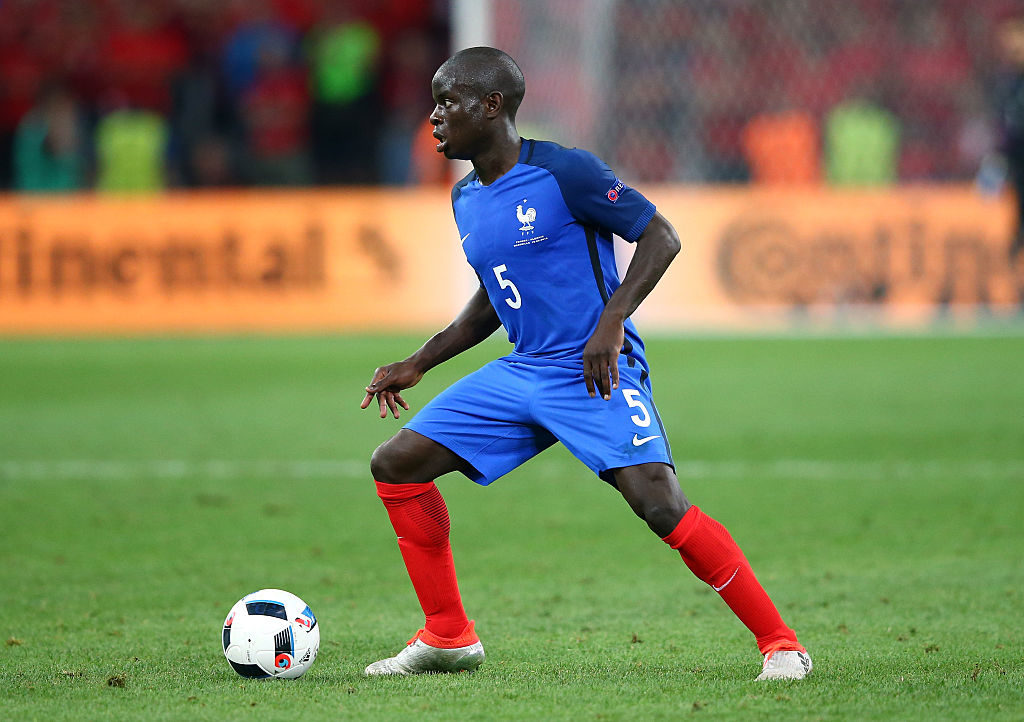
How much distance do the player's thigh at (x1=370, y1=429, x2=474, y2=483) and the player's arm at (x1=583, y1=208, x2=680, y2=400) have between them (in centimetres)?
49

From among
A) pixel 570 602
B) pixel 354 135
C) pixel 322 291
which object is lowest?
pixel 570 602

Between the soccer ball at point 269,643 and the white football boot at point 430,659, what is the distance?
20 centimetres

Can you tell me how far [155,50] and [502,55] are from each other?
15.9m

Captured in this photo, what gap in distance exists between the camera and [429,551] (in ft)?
14.6

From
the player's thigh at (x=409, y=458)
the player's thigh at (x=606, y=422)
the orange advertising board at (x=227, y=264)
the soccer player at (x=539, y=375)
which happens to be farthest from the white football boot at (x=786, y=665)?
the orange advertising board at (x=227, y=264)

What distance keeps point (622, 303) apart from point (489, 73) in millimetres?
746

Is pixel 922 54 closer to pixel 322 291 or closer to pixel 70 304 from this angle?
pixel 322 291

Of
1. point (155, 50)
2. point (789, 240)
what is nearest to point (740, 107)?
point (789, 240)

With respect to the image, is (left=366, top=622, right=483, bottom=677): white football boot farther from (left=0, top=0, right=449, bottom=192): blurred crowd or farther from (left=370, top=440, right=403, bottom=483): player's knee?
(left=0, top=0, right=449, bottom=192): blurred crowd

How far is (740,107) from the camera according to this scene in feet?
63.6

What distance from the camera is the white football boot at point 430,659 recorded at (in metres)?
4.36

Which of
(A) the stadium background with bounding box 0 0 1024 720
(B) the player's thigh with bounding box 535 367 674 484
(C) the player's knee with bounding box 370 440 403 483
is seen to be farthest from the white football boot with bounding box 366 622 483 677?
(B) the player's thigh with bounding box 535 367 674 484

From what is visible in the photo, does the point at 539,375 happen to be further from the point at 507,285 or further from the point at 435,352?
the point at 435,352

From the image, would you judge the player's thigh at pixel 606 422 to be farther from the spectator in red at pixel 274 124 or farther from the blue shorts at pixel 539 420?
the spectator in red at pixel 274 124
